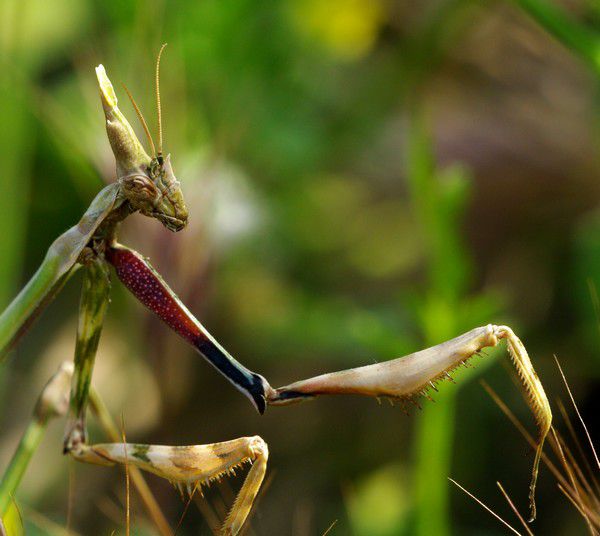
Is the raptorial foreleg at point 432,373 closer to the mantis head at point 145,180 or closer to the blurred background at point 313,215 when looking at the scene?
the mantis head at point 145,180

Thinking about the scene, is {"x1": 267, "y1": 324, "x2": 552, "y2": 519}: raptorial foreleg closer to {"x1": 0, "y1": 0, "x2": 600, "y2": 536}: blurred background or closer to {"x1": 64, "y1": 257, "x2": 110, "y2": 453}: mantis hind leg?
{"x1": 64, "y1": 257, "x2": 110, "y2": 453}: mantis hind leg

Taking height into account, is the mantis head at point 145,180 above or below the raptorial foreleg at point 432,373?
above

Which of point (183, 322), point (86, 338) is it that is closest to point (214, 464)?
point (183, 322)

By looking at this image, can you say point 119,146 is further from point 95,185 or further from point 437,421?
point 95,185

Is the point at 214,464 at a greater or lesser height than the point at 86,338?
lesser

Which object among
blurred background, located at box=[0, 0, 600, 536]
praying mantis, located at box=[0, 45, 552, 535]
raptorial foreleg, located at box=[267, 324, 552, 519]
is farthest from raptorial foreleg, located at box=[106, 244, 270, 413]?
blurred background, located at box=[0, 0, 600, 536]

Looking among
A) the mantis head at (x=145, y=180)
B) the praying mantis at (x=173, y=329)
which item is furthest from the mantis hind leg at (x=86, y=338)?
the mantis head at (x=145, y=180)

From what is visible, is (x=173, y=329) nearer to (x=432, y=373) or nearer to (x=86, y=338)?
(x=86, y=338)
